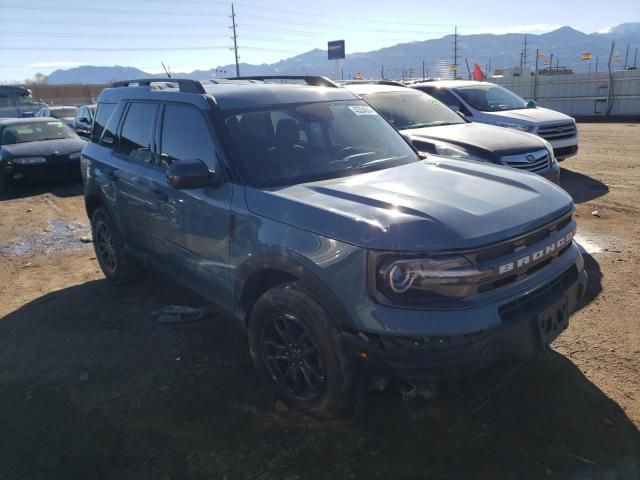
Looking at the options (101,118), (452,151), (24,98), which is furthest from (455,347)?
(24,98)

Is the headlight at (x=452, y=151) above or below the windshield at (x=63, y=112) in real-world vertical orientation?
below

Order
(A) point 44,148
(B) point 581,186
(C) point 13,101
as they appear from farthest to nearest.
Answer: (C) point 13,101 → (A) point 44,148 → (B) point 581,186

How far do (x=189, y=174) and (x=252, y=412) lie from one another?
4.95 feet

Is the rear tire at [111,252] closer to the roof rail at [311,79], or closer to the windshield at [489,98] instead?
the roof rail at [311,79]

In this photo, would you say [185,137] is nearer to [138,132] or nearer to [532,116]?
[138,132]

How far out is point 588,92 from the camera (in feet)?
73.8

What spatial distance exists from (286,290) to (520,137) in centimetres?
560

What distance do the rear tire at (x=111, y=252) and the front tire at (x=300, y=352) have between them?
7.87ft

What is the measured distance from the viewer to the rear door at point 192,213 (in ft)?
11.0

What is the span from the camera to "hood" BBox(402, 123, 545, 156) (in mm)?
6742

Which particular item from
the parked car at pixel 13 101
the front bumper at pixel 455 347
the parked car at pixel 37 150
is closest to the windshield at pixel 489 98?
the front bumper at pixel 455 347

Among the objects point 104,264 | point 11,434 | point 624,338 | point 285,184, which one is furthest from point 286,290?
point 104,264

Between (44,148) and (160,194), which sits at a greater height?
(160,194)

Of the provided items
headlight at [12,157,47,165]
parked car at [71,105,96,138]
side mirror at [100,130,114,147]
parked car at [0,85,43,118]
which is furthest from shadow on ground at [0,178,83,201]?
parked car at [0,85,43,118]
